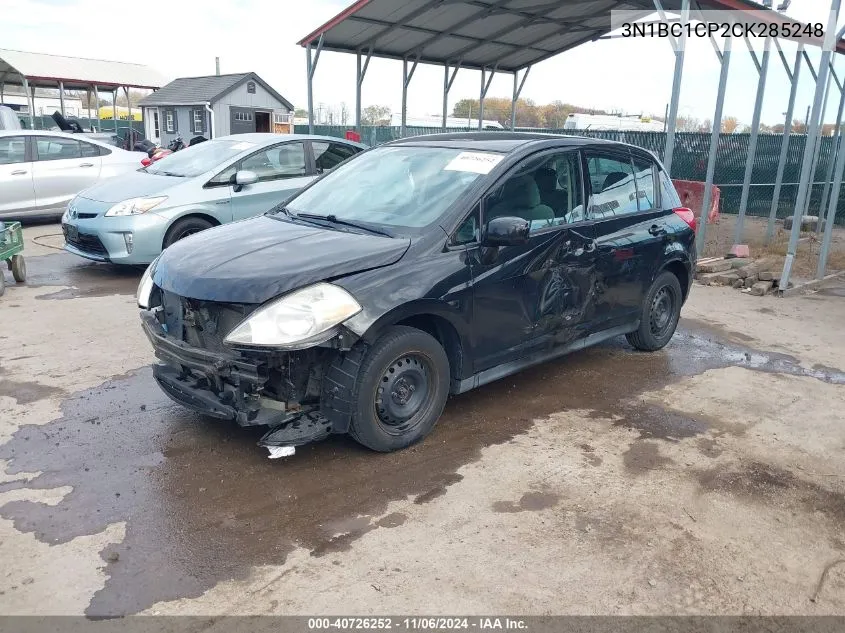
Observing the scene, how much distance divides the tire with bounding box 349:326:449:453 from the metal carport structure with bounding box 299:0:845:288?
6.64 m

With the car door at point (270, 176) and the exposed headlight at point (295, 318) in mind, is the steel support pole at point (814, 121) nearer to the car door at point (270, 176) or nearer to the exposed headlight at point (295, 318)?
the car door at point (270, 176)

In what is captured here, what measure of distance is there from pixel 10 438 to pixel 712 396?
15.8ft

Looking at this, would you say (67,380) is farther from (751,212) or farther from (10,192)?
(751,212)

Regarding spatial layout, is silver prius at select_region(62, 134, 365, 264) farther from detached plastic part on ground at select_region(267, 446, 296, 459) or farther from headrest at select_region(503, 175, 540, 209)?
detached plastic part on ground at select_region(267, 446, 296, 459)

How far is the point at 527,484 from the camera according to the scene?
12.3 feet

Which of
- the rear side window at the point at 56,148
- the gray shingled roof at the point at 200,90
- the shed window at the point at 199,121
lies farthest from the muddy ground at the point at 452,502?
the shed window at the point at 199,121

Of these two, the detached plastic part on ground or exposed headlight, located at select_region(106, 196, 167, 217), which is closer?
the detached plastic part on ground

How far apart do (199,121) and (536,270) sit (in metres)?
34.4

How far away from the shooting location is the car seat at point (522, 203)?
14.5ft

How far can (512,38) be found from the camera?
609 inches

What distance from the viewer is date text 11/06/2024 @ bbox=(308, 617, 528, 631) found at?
263cm

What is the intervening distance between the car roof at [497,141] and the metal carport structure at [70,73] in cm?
2749

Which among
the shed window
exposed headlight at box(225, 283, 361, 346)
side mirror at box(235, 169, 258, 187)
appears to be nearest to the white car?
side mirror at box(235, 169, 258, 187)

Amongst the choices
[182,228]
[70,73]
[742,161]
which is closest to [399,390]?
[182,228]
